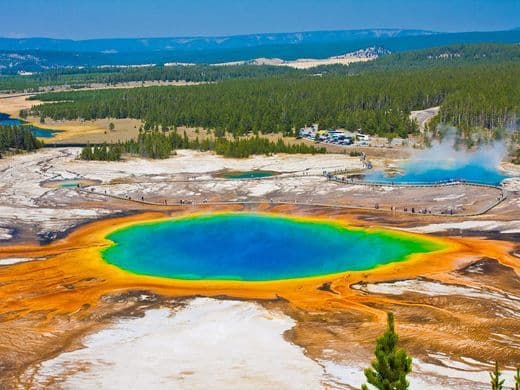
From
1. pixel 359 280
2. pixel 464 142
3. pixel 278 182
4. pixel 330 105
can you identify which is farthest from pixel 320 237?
pixel 330 105

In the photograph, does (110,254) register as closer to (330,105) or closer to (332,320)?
(332,320)

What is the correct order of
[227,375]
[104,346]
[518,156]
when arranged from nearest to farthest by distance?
[227,375]
[104,346]
[518,156]

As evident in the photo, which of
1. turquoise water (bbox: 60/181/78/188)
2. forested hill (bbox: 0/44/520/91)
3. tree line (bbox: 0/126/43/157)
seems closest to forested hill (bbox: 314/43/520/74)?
forested hill (bbox: 0/44/520/91)

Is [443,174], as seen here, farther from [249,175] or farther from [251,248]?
[251,248]

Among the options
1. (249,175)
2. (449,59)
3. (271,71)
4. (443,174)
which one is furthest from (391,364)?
(449,59)

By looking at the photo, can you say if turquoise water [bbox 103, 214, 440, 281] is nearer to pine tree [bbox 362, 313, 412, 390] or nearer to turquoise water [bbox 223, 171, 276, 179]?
turquoise water [bbox 223, 171, 276, 179]

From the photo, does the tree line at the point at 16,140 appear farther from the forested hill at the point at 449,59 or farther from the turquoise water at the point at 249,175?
A: the forested hill at the point at 449,59
